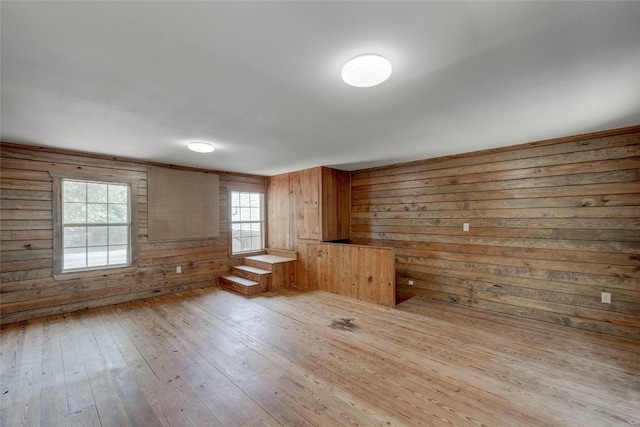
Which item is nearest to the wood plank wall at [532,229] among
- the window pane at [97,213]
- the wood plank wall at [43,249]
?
the wood plank wall at [43,249]

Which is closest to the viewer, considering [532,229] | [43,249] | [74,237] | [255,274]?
[532,229]

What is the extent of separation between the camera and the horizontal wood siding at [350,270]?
4.23 meters

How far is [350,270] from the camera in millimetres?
4703

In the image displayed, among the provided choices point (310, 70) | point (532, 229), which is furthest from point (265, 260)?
point (532, 229)

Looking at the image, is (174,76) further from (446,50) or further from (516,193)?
(516,193)

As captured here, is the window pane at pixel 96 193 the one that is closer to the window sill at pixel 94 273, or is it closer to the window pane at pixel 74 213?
the window pane at pixel 74 213

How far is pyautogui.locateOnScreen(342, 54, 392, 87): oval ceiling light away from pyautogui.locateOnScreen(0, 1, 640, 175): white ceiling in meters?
0.05

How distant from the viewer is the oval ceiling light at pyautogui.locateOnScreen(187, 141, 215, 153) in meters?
3.56

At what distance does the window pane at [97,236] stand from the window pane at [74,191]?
47 centimetres

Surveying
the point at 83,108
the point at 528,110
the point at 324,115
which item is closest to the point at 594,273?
the point at 528,110

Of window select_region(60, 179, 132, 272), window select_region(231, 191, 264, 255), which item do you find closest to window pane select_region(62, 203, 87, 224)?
window select_region(60, 179, 132, 272)

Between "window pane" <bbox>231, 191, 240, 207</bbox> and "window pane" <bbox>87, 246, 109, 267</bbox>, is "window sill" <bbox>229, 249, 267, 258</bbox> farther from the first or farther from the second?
"window pane" <bbox>87, 246, 109, 267</bbox>

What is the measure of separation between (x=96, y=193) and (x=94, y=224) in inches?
19.6

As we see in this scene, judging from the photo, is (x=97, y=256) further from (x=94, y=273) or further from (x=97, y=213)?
(x=97, y=213)
